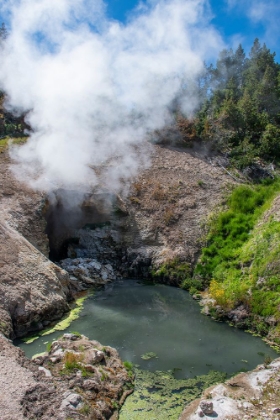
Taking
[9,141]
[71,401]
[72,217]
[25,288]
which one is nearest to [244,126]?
[72,217]

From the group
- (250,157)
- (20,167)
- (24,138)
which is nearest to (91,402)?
(20,167)

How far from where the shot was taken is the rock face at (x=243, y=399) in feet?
28.5

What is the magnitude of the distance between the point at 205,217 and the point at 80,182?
770cm

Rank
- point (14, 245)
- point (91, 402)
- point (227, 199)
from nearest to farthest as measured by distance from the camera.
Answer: point (91, 402) → point (14, 245) → point (227, 199)

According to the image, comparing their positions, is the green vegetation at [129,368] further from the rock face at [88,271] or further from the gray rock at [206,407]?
the rock face at [88,271]

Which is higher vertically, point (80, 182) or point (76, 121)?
point (76, 121)

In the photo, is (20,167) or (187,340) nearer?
(187,340)

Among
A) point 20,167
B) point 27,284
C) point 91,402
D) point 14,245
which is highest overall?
point 20,167

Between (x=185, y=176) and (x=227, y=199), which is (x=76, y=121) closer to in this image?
(x=185, y=176)

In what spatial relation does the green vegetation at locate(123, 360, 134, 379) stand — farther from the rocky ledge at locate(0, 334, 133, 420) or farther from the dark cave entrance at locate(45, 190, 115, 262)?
the dark cave entrance at locate(45, 190, 115, 262)

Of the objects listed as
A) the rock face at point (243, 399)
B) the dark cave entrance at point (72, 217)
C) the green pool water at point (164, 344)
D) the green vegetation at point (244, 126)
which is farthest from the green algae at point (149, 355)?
the green vegetation at point (244, 126)

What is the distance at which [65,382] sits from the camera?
377 inches

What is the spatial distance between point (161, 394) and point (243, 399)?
2.12m

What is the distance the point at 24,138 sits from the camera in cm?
2628
